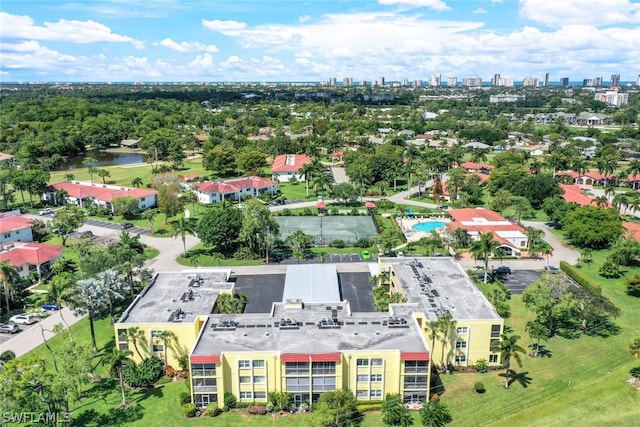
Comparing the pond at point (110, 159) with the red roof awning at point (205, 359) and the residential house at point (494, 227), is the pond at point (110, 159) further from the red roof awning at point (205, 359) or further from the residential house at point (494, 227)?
the red roof awning at point (205, 359)

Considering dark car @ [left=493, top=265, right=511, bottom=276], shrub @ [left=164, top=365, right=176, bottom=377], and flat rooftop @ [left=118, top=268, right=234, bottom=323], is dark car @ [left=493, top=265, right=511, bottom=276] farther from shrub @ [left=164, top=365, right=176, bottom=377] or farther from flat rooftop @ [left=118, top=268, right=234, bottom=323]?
shrub @ [left=164, top=365, right=176, bottom=377]

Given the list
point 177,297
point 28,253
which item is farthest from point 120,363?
point 28,253

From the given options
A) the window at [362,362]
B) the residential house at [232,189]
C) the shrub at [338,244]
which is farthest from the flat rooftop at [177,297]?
the residential house at [232,189]

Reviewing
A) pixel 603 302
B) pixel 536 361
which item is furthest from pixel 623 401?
pixel 603 302

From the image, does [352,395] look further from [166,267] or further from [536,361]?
[166,267]

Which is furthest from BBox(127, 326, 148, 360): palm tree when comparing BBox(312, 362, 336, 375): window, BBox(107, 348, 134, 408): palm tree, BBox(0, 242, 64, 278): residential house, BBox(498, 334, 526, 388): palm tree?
BBox(498, 334, 526, 388): palm tree

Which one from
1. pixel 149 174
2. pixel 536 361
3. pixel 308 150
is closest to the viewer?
pixel 536 361
